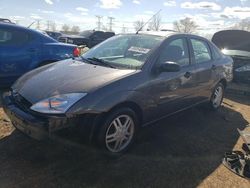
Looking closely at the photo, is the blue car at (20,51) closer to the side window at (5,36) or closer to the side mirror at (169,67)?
the side window at (5,36)

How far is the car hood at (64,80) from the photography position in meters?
3.41

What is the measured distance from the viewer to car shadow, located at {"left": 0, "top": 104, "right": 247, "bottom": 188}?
3.20 m

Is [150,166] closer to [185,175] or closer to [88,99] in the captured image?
[185,175]

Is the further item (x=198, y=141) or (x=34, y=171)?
(x=198, y=141)

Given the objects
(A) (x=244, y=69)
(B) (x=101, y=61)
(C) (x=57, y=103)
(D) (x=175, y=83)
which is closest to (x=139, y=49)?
(B) (x=101, y=61)

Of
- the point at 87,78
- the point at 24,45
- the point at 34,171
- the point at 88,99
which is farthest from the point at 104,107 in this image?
the point at 24,45

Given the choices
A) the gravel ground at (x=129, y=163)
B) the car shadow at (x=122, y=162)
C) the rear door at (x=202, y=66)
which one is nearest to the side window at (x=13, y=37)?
the gravel ground at (x=129, y=163)

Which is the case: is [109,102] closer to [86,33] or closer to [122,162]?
[122,162]

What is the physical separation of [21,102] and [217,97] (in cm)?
409

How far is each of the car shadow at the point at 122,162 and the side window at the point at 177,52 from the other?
1.15 meters

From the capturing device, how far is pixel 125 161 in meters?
3.68

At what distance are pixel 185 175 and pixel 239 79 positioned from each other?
5373 millimetres

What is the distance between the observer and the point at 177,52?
4594 millimetres

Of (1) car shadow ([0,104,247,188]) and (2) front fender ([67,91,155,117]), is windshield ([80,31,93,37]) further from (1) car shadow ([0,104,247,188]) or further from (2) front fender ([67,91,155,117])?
(2) front fender ([67,91,155,117])
